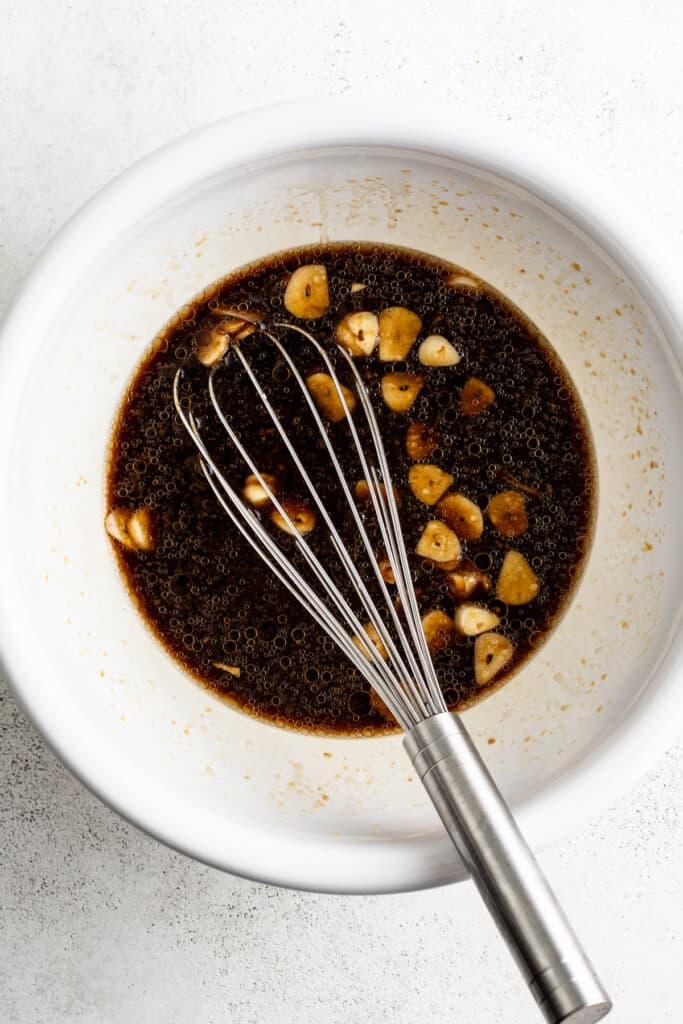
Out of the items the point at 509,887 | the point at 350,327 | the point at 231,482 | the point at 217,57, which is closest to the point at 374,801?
the point at 509,887

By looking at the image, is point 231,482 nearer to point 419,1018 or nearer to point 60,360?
point 60,360

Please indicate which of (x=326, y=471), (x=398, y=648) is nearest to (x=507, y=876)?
(x=398, y=648)

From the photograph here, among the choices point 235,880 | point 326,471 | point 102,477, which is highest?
point 326,471

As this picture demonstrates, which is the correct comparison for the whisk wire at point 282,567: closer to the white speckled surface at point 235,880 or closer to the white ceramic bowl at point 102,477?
the white ceramic bowl at point 102,477

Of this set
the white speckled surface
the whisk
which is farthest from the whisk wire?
the white speckled surface

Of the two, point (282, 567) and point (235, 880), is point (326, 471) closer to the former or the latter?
point (282, 567)

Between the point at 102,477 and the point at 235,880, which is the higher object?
the point at 102,477

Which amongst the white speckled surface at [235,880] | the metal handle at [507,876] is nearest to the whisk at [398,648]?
the metal handle at [507,876]
